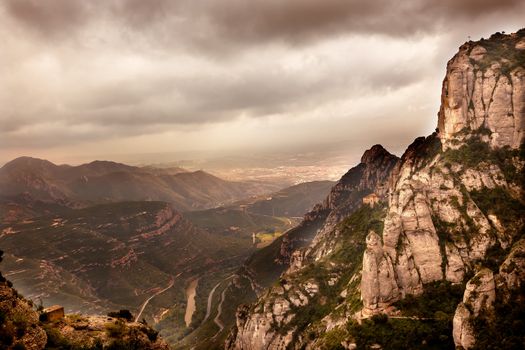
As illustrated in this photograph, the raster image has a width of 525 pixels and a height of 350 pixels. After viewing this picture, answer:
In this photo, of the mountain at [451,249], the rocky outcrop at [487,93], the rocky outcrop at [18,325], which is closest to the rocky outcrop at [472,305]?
the mountain at [451,249]

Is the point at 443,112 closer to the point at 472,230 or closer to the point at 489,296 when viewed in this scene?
Answer: the point at 472,230

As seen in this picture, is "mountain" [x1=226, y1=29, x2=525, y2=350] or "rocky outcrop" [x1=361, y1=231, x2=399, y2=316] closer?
"mountain" [x1=226, y1=29, x2=525, y2=350]

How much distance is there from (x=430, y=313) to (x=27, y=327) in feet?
307

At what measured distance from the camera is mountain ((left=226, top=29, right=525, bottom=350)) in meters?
83.9

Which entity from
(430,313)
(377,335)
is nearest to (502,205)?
(430,313)

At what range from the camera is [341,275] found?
568 feet

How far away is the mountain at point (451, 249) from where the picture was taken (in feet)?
275

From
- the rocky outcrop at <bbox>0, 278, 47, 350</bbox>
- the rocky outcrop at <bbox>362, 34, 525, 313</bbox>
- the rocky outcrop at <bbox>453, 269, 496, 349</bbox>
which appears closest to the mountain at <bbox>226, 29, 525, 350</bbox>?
the rocky outcrop at <bbox>453, 269, 496, 349</bbox>

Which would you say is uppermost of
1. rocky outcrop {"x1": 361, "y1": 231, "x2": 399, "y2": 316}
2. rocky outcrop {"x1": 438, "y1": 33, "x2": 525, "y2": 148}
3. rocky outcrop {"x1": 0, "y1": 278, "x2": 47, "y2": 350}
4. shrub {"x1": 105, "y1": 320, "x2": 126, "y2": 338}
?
rocky outcrop {"x1": 438, "y1": 33, "x2": 525, "y2": 148}

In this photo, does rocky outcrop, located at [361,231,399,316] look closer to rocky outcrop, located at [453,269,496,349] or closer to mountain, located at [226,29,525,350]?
mountain, located at [226,29,525,350]

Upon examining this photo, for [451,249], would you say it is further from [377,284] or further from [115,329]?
[115,329]

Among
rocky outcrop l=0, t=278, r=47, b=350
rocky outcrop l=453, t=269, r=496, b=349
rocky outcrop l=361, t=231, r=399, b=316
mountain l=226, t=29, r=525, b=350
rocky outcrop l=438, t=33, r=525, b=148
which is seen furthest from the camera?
rocky outcrop l=438, t=33, r=525, b=148

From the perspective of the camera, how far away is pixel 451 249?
111188 millimetres

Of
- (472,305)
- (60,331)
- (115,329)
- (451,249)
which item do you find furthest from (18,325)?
(451,249)
